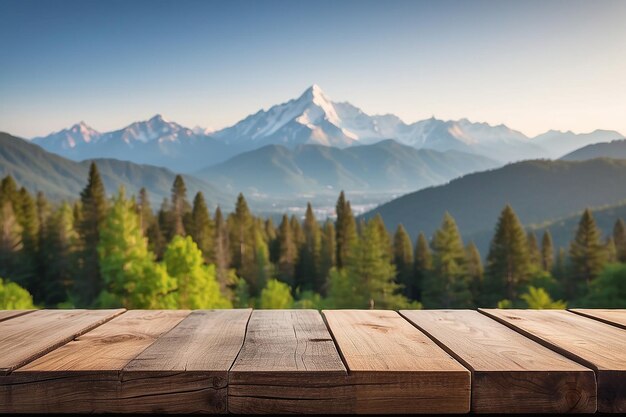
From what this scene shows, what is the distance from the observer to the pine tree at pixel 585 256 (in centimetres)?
5416

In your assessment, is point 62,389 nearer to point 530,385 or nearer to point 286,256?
point 530,385

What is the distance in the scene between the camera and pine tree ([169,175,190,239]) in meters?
63.0

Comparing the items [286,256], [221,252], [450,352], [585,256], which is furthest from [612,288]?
[450,352]

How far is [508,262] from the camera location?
5394 centimetres

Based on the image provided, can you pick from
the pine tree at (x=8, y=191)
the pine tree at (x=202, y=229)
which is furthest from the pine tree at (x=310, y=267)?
the pine tree at (x=8, y=191)

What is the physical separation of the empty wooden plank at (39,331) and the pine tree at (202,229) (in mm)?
59411

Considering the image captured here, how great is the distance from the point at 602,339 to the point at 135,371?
1.86 meters

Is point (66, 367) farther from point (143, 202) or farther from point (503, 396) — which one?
point (143, 202)

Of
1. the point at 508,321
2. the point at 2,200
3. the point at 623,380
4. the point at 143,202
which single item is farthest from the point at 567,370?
the point at 143,202

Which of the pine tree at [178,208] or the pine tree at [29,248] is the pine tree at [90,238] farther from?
the pine tree at [178,208]

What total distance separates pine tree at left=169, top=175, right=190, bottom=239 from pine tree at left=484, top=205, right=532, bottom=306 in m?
35.3

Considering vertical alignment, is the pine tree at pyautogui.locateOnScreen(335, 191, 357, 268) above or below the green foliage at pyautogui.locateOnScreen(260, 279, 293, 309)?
above

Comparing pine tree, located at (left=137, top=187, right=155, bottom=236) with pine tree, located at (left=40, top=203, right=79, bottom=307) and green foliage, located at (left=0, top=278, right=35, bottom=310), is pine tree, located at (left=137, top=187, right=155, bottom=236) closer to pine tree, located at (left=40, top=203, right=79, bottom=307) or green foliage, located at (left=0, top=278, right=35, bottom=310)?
pine tree, located at (left=40, top=203, right=79, bottom=307)

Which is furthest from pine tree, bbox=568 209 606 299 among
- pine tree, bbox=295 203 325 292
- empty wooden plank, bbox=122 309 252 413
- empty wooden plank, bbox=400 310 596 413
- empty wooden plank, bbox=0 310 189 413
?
empty wooden plank, bbox=0 310 189 413
